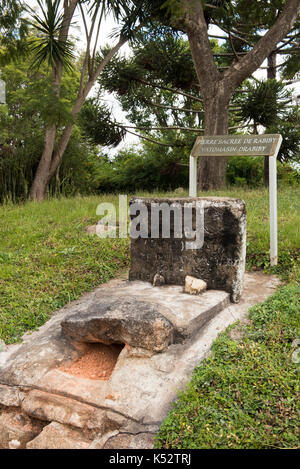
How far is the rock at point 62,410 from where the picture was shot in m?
2.94

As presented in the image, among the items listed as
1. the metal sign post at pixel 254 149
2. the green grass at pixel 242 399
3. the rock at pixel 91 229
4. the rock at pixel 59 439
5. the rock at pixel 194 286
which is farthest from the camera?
the rock at pixel 91 229

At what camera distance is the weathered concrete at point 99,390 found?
287cm

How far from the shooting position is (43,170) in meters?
10.2

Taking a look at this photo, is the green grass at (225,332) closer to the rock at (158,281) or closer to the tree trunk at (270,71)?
the rock at (158,281)

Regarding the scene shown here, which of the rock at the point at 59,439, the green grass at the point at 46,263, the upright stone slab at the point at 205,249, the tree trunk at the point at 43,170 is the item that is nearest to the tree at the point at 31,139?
the tree trunk at the point at 43,170

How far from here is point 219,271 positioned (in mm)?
4266

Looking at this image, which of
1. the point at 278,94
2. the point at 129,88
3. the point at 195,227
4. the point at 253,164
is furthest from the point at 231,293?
the point at 253,164

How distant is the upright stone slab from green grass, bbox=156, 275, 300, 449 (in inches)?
33.7

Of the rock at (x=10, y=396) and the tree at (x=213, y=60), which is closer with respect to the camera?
the rock at (x=10, y=396)

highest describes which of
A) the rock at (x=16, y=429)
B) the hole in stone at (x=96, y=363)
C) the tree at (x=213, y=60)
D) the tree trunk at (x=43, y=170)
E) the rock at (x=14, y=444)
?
the tree at (x=213, y=60)

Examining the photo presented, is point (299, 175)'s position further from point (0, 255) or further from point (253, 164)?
point (0, 255)

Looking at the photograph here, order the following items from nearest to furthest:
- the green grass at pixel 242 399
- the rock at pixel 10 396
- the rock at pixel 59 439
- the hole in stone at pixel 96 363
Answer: the green grass at pixel 242 399 < the rock at pixel 59 439 < the rock at pixel 10 396 < the hole in stone at pixel 96 363

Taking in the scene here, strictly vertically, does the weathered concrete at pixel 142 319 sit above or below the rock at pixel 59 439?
above

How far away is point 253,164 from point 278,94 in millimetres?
3218
